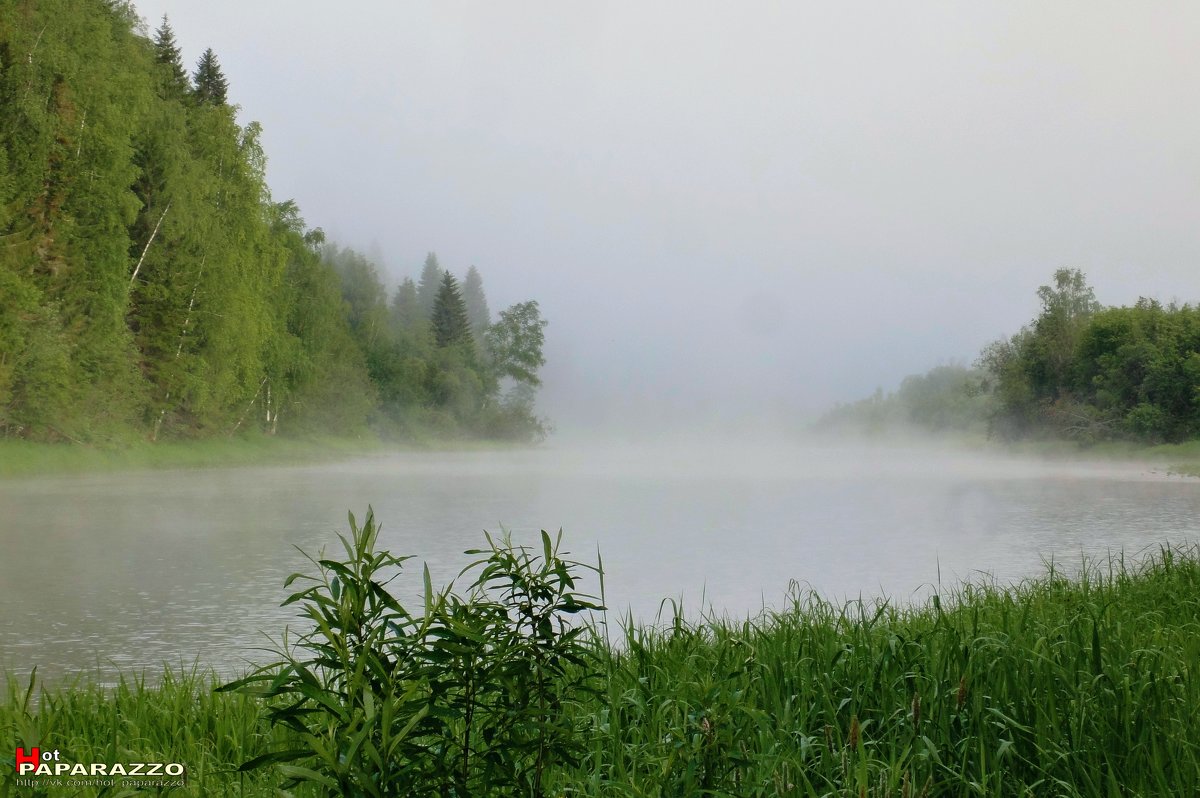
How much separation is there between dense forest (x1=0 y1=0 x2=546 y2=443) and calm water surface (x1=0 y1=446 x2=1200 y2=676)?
11.2ft

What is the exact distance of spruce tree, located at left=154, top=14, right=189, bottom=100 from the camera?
25.2m

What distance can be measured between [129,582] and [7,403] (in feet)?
45.1

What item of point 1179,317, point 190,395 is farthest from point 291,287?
point 1179,317

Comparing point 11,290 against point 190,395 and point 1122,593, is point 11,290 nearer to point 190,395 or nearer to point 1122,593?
point 190,395

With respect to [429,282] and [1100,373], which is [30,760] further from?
[429,282]

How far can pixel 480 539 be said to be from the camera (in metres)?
7.49

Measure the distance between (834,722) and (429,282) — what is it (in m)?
67.0

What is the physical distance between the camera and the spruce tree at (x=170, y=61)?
25.2m

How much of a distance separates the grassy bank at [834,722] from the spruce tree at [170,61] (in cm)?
2666

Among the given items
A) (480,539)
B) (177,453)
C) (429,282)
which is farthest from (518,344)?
(480,539)

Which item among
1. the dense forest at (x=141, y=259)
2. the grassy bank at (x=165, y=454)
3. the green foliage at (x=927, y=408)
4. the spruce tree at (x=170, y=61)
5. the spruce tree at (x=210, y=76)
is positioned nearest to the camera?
the dense forest at (x=141, y=259)

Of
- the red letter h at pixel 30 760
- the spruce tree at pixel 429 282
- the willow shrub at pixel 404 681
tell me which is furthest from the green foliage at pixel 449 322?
the willow shrub at pixel 404 681

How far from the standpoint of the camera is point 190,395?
23.5 meters

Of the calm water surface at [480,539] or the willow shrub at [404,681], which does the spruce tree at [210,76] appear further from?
the willow shrub at [404,681]
